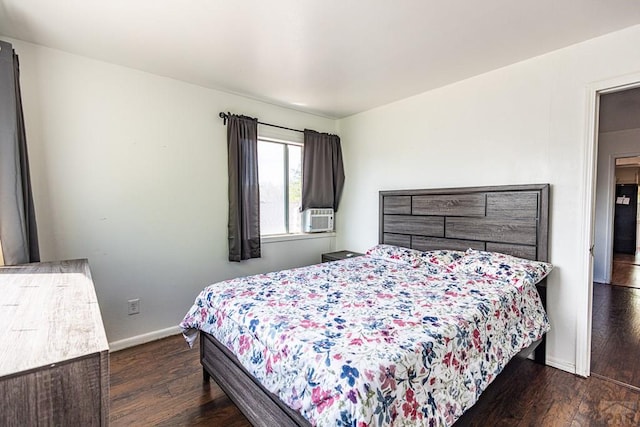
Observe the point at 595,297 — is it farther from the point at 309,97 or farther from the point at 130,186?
the point at 130,186

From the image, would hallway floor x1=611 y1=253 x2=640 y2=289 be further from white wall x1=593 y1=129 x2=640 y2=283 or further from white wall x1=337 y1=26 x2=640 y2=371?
white wall x1=337 y1=26 x2=640 y2=371

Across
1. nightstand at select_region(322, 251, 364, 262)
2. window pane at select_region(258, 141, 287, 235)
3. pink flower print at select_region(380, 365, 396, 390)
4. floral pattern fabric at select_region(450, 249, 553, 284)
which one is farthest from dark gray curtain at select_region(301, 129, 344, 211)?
pink flower print at select_region(380, 365, 396, 390)

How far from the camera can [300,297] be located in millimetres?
1935

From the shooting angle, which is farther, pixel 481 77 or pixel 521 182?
pixel 481 77

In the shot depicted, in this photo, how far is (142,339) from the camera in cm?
276

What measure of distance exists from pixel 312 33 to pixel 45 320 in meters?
2.09

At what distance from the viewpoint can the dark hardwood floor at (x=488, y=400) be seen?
1.79 m

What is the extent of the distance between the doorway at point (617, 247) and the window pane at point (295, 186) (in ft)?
9.45

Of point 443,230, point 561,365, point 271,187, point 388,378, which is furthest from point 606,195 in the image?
point 388,378

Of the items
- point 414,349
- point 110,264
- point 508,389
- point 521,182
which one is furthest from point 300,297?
point 521,182

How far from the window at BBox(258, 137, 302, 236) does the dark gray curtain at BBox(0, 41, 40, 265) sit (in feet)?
6.49

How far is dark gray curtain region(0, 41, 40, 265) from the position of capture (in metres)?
1.87

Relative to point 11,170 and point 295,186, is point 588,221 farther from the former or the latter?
point 11,170

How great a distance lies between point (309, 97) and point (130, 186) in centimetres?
196
